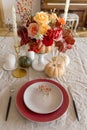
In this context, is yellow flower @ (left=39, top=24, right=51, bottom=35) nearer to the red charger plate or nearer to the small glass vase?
the small glass vase

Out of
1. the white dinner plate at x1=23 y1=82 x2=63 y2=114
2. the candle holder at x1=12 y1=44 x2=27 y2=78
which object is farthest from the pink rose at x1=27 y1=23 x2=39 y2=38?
the white dinner plate at x1=23 y1=82 x2=63 y2=114

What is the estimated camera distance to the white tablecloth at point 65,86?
2.45 ft

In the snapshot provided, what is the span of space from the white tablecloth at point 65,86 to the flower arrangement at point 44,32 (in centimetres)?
22

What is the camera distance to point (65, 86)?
96 centimetres

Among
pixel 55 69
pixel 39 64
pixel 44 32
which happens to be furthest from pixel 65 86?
pixel 44 32

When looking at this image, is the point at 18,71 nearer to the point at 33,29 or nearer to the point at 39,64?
the point at 39,64

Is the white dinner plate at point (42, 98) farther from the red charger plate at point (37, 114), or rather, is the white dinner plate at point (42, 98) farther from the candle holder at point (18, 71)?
the candle holder at point (18, 71)

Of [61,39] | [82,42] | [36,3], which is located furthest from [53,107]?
[36,3]

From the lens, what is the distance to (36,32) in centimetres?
84

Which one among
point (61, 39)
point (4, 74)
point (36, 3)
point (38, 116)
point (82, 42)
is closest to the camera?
point (38, 116)

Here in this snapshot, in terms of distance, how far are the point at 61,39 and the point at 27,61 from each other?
0.98 ft

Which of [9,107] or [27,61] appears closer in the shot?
[9,107]

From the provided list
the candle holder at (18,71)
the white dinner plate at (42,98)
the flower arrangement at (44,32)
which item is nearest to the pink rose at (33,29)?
the flower arrangement at (44,32)

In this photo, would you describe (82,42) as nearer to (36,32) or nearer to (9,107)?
(36,32)
